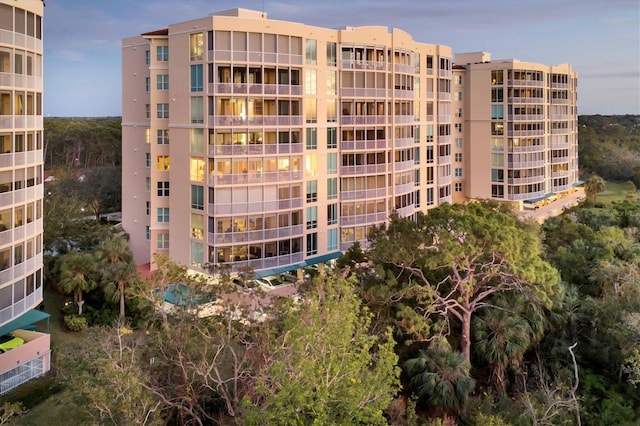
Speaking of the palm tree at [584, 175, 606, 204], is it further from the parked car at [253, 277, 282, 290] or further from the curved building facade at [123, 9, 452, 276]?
→ the parked car at [253, 277, 282, 290]

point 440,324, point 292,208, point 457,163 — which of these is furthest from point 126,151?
point 457,163

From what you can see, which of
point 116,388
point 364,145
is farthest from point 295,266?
point 116,388

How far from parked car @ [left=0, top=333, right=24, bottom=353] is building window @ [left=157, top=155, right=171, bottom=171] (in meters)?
16.3

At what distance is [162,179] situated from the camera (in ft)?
137

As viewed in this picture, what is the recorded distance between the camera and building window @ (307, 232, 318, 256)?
4319cm

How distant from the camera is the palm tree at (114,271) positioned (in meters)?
35.9

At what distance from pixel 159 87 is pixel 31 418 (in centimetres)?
2434

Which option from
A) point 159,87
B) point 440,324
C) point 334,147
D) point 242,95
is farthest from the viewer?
point 334,147

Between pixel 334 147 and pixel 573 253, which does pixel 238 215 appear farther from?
pixel 573 253

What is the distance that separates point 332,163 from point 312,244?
6598 millimetres

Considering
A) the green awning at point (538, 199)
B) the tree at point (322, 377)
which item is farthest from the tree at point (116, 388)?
the green awning at point (538, 199)

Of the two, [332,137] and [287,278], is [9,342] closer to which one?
[287,278]

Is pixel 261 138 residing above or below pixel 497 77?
below

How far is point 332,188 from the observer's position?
1758 inches
